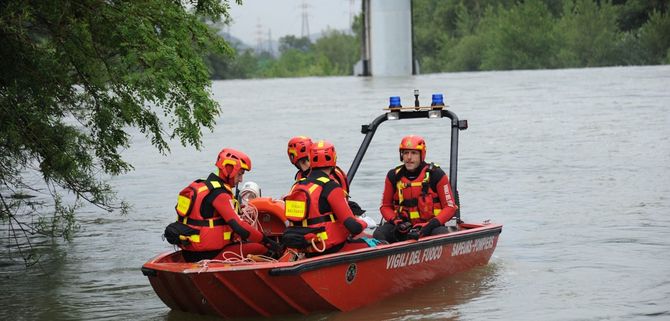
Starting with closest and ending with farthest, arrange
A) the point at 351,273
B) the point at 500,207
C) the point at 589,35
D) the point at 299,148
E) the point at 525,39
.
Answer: the point at 351,273 < the point at 299,148 < the point at 500,207 < the point at 589,35 < the point at 525,39

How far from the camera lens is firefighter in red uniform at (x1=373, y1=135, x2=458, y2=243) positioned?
12375 mm

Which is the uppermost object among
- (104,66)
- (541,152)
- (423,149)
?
(104,66)

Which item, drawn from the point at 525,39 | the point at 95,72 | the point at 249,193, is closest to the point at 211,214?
the point at 249,193

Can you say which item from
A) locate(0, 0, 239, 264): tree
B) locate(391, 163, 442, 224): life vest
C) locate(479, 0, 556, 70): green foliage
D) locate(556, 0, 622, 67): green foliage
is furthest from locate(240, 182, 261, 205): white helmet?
locate(479, 0, 556, 70): green foliage

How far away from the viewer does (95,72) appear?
42.8 feet

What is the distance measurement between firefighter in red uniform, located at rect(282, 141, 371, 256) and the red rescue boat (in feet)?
0.80

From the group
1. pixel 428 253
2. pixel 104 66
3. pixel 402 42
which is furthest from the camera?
pixel 402 42

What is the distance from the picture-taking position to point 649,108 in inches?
1459

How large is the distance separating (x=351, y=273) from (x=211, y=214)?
1.35 meters

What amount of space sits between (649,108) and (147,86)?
87.1 feet

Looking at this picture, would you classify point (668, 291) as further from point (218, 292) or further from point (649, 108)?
point (649, 108)

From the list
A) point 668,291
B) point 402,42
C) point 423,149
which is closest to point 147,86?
point 423,149

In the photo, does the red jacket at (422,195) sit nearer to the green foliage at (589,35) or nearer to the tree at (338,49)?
the green foliage at (589,35)

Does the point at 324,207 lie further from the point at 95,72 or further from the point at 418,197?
the point at 95,72
